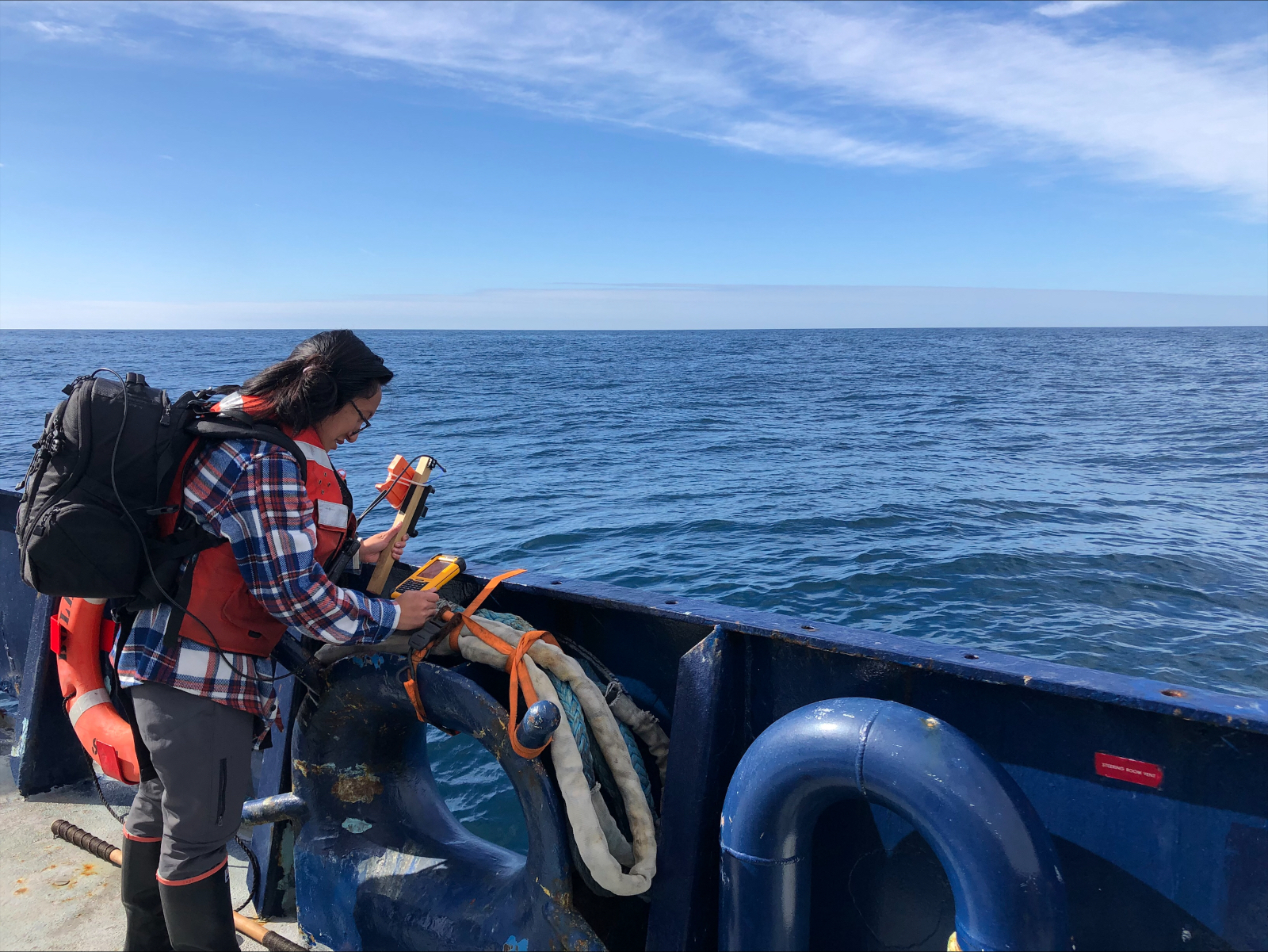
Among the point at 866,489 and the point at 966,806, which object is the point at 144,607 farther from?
the point at 866,489

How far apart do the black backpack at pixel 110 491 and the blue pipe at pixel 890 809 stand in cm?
130

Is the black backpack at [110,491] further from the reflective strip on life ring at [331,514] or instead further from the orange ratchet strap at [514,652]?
the orange ratchet strap at [514,652]

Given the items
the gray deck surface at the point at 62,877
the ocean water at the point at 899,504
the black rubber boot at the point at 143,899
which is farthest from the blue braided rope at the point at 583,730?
the ocean water at the point at 899,504

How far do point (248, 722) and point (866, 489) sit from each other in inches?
548

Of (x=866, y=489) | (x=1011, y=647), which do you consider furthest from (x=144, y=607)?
(x=866, y=489)

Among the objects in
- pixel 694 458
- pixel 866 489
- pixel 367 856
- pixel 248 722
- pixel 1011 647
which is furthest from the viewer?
pixel 694 458

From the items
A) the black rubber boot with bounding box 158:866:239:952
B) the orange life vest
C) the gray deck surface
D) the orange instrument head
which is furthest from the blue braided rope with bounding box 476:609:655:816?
the gray deck surface

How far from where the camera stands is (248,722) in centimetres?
212

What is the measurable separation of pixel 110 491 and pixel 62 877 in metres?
1.86

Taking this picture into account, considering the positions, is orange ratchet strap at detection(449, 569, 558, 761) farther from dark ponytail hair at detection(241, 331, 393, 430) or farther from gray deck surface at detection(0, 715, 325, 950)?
gray deck surface at detection(0, 715, 325, 950)

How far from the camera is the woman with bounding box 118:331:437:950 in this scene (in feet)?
6.33

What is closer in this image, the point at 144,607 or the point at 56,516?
the point at 56,516

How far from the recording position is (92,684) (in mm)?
2242

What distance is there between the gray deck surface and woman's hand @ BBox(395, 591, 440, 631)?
1197 mm
